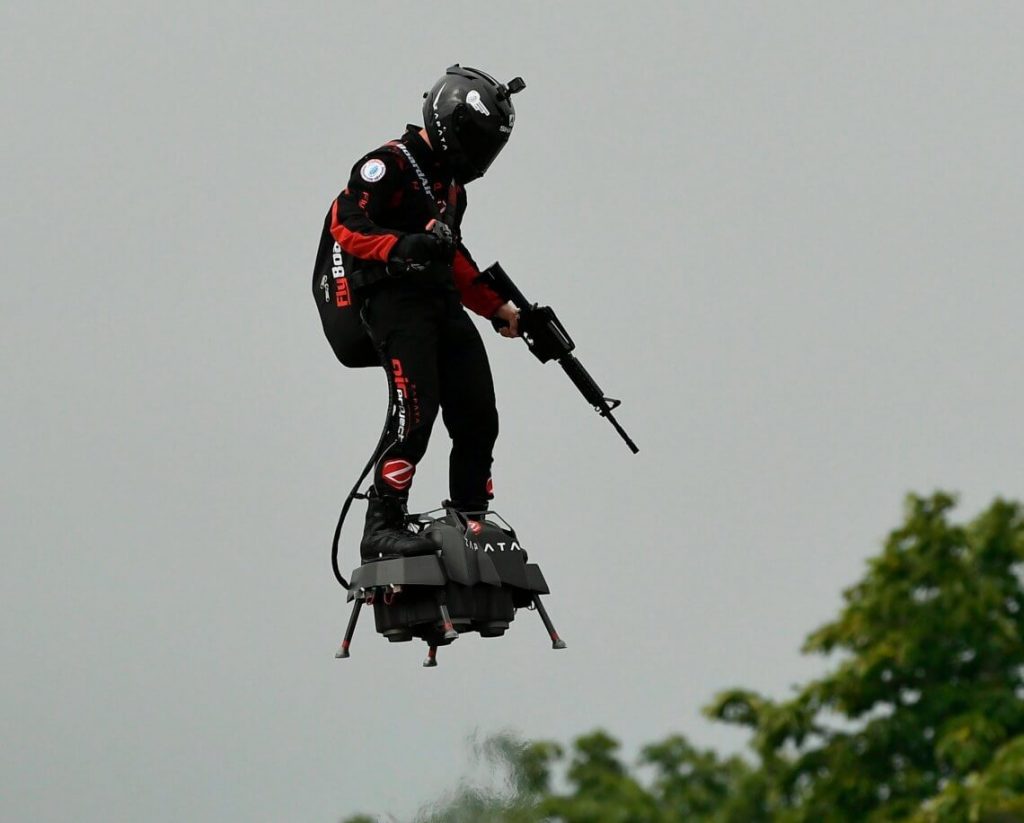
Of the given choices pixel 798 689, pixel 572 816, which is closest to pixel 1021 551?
pixel 798 689

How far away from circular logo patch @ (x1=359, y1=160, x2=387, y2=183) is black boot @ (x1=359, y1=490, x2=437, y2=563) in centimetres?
199

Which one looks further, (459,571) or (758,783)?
(758,783)

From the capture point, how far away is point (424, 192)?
54.2 ft

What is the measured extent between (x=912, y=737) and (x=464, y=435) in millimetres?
9200

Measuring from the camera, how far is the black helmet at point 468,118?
16.4m

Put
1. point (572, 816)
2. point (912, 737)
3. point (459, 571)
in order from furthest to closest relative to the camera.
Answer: point (912, 737) → point (572, 816) → point (459, 571)

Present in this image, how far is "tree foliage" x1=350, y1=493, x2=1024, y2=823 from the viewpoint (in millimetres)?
24312

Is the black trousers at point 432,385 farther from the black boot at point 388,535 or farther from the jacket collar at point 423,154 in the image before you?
the jacket collar at point 423,154

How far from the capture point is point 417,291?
16.5 metres

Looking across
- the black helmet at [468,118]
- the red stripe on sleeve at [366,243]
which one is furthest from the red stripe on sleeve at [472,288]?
the red stripe on sleeve at [366,243]

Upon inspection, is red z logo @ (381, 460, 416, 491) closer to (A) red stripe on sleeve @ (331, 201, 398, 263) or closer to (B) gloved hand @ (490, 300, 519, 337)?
(A) red stripe on sleeve @ (331, 201, 398, 263)

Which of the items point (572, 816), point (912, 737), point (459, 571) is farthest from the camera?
point (912, 737)

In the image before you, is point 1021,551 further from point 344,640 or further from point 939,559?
point 344,640

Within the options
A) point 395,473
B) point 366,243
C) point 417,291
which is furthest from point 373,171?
point 395,473
